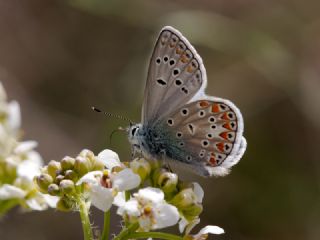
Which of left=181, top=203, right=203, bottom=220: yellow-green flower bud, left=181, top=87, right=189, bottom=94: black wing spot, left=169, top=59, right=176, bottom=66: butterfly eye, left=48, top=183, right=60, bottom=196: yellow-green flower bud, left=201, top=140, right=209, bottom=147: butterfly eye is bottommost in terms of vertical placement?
left=181, top=203, right=203, bottom=220: yellow-green flower bud

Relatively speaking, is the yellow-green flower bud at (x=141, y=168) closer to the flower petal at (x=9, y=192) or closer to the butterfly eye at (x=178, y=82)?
the butterfly eye at (x=178, y=82)

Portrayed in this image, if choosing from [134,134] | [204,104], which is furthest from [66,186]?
[204,104]

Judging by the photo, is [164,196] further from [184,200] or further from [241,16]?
[241,16]

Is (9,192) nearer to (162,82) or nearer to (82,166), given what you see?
(82,166)

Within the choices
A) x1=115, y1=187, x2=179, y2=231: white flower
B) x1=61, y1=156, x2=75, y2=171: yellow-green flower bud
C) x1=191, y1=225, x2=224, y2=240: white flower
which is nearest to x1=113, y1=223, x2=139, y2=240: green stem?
x1=115, y1=187, x2=179, y2=231: white flower

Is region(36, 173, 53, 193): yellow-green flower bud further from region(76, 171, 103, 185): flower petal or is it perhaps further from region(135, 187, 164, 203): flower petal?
region(135, 187, 164, 203): flower petal

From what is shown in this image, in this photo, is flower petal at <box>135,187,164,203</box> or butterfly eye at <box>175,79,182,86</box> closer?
flower petal at <box>135,187,164,203</box>
